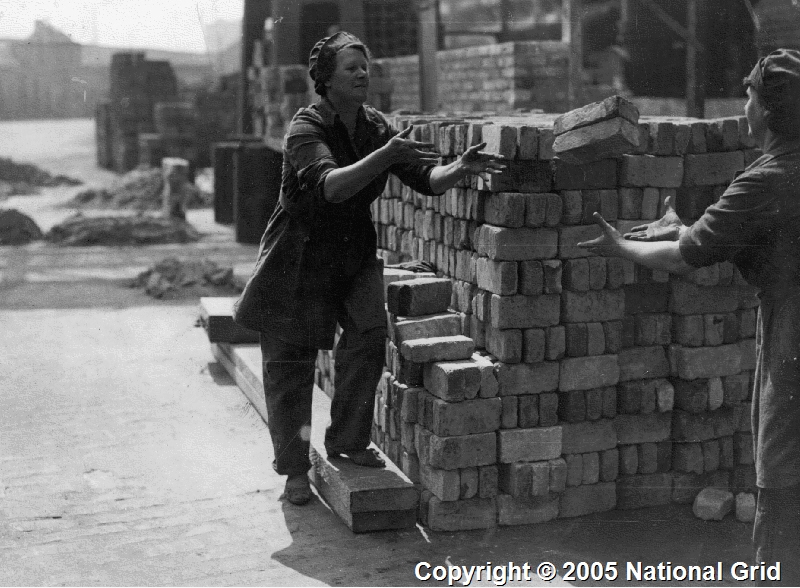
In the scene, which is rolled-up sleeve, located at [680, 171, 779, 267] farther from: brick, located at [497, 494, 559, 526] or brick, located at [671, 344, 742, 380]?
brick, located at [497, 494, 559, 526]

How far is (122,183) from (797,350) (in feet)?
53.6

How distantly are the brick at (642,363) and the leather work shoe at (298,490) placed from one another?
4.91ft

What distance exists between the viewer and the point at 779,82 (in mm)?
3254

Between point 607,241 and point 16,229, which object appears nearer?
point 607,241

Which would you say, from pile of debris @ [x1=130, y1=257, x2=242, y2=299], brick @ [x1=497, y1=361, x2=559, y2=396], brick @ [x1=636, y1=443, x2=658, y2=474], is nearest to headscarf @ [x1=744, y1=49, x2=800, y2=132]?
brick @ [x1=497, y1=361, x2=559, y2=396]

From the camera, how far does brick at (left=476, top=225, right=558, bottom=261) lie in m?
4.50

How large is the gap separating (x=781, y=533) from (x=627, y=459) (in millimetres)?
1436

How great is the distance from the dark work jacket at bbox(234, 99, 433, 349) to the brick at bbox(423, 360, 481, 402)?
0.38 metres

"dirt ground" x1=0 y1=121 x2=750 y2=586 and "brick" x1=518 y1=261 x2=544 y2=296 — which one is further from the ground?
"brick" x1=518 y1=261 x2=544 y2=296

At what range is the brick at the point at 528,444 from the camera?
4.52 metres

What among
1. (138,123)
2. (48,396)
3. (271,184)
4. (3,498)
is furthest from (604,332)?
(138,123)

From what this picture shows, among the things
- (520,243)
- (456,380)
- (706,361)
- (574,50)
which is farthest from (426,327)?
(574,50)

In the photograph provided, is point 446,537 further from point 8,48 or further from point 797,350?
point 8,48

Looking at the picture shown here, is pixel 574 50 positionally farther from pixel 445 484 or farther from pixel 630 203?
pixel 445 484
